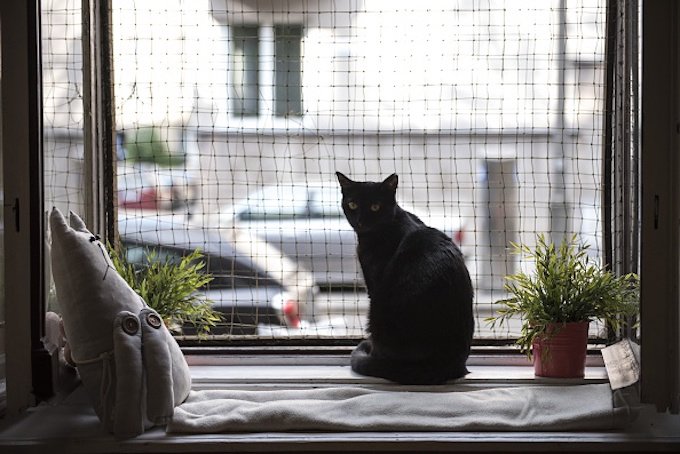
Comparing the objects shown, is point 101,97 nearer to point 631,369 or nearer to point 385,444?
point 385,444

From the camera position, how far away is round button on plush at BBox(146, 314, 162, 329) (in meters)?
1.94

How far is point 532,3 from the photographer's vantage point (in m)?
3.02

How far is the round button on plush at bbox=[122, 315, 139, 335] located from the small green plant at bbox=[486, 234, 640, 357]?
932 mm

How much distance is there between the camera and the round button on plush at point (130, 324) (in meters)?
1.89

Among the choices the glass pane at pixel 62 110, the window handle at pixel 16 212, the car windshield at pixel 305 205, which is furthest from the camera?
the car windshield at pixel 305 205

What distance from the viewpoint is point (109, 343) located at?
1894 millimetres

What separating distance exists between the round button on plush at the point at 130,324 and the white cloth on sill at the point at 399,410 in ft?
0.70

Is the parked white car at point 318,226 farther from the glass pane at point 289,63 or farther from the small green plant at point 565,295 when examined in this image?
the small green plant at point 565,295

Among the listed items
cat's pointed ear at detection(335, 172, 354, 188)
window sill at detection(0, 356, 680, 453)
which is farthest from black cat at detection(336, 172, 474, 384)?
window sill at detection(0, 356, 680, 453)

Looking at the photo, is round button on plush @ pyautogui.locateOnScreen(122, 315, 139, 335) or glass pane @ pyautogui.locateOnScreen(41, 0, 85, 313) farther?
glass pane @ pyautogui.locateOnScreen(41, 0, 85, 313)

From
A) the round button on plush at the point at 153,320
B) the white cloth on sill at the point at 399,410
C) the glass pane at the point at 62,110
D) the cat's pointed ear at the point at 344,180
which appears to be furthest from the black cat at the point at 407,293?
the glass pane at the point at 62,110

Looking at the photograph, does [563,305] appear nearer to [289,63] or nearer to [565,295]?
[565,295]

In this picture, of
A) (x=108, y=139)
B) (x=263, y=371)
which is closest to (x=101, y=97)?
(x=108, y=139)

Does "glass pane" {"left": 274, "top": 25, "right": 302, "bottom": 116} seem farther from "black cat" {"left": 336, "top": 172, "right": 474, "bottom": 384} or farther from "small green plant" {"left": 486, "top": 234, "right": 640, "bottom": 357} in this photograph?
"small green plant" {"left": 486, "top": 234, "right": 640, "bottom": 357}
